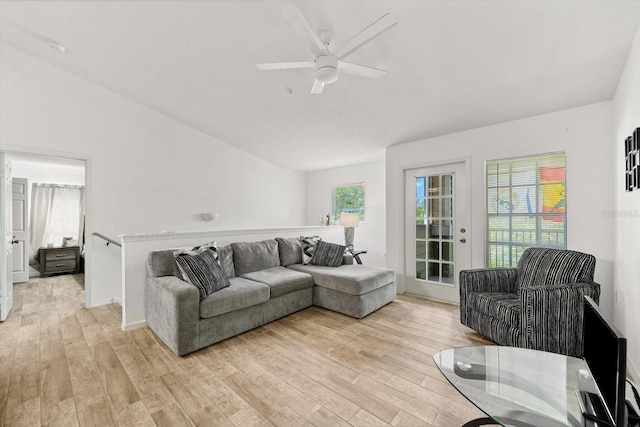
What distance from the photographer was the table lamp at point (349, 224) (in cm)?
496

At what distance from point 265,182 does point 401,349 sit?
4.30 meters

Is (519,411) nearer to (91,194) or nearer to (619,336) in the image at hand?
(619,336)

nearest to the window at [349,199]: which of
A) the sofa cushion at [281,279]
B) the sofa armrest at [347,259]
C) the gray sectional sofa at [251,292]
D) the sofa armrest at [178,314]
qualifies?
the sofa armrest at [347,259]

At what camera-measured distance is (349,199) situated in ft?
18.8

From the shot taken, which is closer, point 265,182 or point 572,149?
point 572,149

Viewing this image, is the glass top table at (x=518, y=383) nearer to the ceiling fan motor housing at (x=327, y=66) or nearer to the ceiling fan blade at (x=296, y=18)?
the ceiling fan motor housing at (x=327, y=66)

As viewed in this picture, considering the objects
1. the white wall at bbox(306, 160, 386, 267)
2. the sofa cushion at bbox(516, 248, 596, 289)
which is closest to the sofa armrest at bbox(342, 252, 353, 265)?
the white wall at bbox(306, 160, 386, 267)

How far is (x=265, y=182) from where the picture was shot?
5742 millimetres

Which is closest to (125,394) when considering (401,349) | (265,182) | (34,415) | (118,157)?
(34,415)

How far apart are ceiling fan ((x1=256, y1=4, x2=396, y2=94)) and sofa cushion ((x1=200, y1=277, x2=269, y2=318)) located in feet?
6.83

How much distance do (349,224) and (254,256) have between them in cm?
204

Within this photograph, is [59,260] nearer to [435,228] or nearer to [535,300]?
[435,228]

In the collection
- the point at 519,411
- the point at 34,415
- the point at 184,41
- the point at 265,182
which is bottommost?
the point at 34,415

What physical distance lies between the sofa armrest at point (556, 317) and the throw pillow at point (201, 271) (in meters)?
2.77
